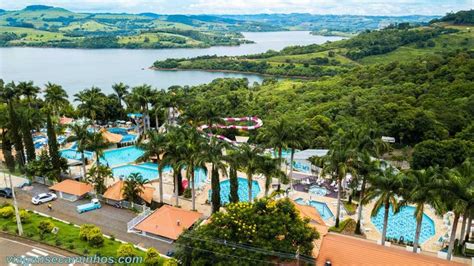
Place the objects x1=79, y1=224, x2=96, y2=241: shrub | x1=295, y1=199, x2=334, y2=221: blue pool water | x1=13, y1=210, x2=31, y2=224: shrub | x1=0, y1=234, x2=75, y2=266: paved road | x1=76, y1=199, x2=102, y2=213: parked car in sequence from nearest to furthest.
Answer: x1=0, y1=234, x2=75, y2=266: paved road → x1=79, y1=224, x2=96, y2=241: shrub → x1=13, y1=210, x2=31, y2=224: shrub → x1=76, y1=199, x2=102, y2=213: parked car → x1=295, y1=199, x2=334, y2=221: blue pool water

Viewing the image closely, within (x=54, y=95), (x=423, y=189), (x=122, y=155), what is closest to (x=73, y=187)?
(x=122, y=155)

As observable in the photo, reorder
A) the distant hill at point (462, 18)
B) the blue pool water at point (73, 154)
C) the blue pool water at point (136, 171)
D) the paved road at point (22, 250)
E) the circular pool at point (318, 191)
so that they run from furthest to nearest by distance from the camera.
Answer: the distant hill at point (462, 18) < the blue pool water at point (73, 154) < the blue pool water at point (136, 171) < the circular pool at point (318, 191) < the paved road at point (22, 250)

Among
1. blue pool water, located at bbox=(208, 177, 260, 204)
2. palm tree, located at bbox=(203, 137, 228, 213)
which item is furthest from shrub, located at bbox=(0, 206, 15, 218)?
blue pool water, located at bbox=(208, 177, 260, 204)

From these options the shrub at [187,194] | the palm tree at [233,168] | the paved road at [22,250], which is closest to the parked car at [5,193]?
the paved road at [22,250]

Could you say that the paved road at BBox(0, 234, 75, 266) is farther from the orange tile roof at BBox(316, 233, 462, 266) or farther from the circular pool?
the circular pool

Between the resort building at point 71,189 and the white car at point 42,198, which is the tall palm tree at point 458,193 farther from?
the white car at point 42,198

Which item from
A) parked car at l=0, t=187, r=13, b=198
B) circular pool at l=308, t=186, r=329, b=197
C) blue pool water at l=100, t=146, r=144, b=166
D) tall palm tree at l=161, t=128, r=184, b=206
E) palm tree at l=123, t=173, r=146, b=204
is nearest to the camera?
tall palm tree at l=161, t=128, r=184, b=206
